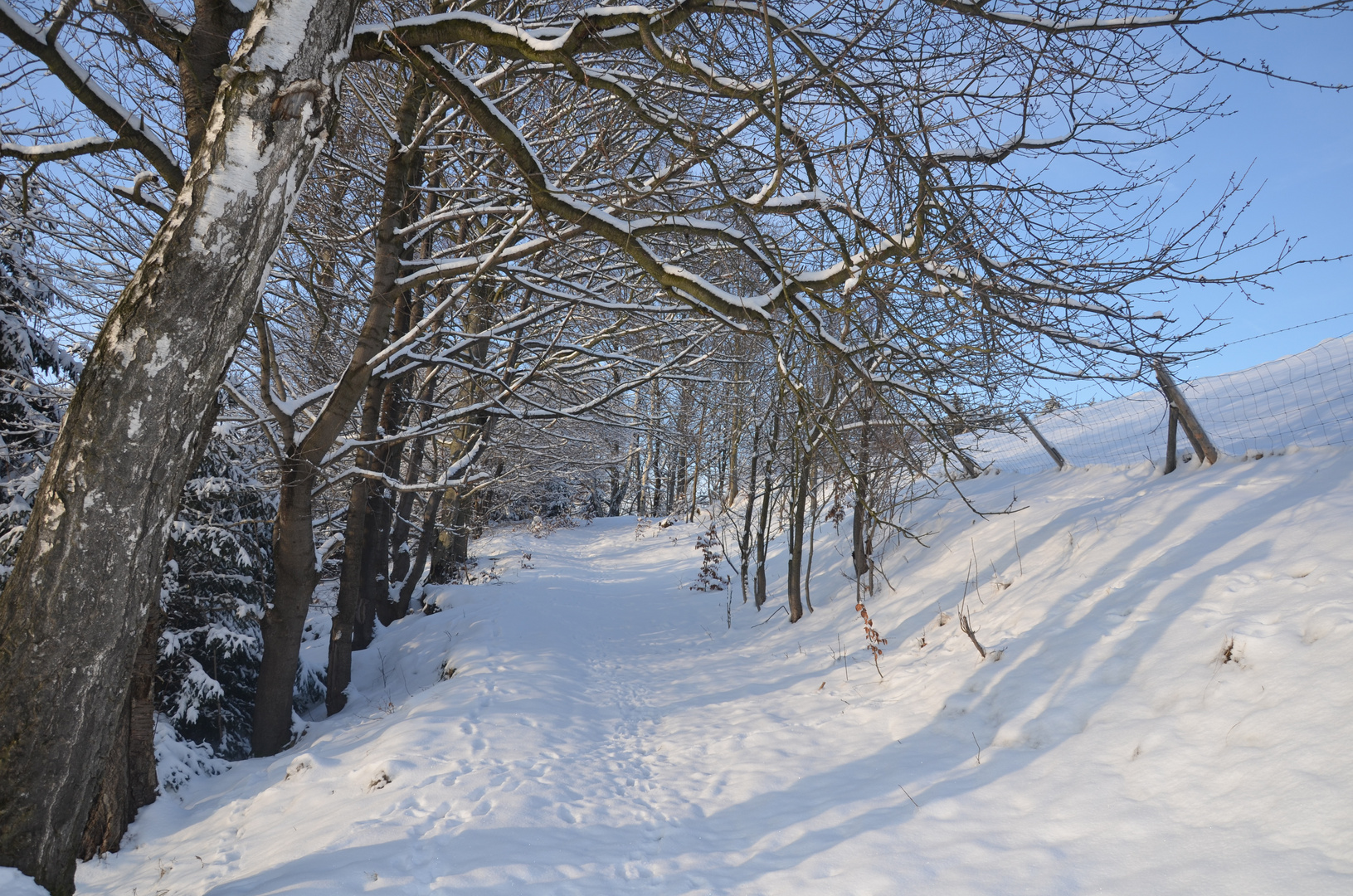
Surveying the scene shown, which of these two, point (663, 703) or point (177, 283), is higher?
point (177, 283)

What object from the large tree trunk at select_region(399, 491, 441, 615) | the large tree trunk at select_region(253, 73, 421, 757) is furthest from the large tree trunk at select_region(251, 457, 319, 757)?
the large tree trunk at select_region(399, 491, 441, 615)

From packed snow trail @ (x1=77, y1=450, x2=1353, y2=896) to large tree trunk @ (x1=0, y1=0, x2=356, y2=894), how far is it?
4.17ft

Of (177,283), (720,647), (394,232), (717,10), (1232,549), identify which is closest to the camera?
(177,283)

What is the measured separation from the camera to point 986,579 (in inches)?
275

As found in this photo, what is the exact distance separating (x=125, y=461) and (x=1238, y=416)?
926cm

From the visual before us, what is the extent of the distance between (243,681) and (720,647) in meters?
5.54

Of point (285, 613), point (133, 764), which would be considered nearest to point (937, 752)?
point (285, 613)

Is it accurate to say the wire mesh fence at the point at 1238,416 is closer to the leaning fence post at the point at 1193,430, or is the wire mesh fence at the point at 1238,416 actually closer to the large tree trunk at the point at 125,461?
the leaning fence post at the point at 1193,430

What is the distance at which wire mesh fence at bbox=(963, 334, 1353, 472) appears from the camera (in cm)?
626

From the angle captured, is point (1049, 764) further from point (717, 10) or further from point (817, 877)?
point (717, 10)

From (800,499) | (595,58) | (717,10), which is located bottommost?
(800,499)

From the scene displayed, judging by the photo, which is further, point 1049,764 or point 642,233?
point 642,233

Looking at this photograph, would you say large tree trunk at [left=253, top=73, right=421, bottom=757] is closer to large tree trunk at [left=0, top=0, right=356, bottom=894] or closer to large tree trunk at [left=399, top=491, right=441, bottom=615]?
large tree trunk at [left=0, top=0, right=356, bottom=894]

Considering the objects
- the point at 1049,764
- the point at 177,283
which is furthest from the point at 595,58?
the point at 1049,764
